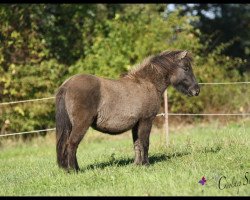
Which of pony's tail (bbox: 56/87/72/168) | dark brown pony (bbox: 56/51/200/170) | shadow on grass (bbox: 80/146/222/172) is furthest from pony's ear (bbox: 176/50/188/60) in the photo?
pony's tail (bbox: 56/87/72/168)

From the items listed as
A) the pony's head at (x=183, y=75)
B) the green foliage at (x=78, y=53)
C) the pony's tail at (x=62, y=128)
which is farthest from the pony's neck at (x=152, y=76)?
the green foliage at (x=78, y=53)

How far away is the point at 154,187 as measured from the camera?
6.93m

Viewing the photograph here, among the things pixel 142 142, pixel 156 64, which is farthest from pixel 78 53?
pixel 142 142

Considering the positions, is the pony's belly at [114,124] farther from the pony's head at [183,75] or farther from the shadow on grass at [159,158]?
the pony's head at [183,75]

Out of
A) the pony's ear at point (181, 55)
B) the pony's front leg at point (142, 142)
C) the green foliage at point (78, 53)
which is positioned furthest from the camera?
the green foliage at point (78, 53)

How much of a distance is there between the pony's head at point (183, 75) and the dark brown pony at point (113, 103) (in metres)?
0.01

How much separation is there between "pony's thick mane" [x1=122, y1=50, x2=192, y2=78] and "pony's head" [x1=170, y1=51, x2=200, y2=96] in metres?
0.06

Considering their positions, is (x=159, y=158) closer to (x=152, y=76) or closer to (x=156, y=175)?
(x=152, y=76)

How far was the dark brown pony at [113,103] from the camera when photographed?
336 inches

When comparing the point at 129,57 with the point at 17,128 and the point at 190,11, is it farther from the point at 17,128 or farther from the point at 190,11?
the point at 190,11

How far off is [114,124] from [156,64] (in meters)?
1.74

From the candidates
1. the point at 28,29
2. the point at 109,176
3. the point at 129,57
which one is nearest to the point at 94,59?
the point at 129,57

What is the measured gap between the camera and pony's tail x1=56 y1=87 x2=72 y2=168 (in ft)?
28.2

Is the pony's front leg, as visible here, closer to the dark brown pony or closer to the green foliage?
the dark brown pony
